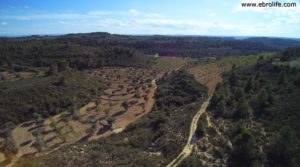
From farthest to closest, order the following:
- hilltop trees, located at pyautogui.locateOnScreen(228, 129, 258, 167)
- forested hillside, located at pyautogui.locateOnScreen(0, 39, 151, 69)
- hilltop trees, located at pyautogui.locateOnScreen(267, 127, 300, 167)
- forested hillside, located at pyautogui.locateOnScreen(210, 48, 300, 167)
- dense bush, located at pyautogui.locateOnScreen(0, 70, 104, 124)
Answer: forested hillside, located at pyautogui.locateOnScreen(0, 39, 151, 69) → dense bush, located at pyautogui.locateOnScreen(0, 70, 104, 124) → forested hillside, located at pyautogui.locateOnScreen(210, 48, 300, 167) → hilltop trees, located at pyautogui.locateOnScreen(228, 129, 258, 167) → hilltop trees, located at pyautogui.locateOnScreen(267, 127, 300, 167)

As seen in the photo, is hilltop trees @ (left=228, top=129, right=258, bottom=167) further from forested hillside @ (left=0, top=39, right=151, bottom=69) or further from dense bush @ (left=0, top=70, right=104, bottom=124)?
forested hillside @ (left=0, top=39, right=151, bottom=69)

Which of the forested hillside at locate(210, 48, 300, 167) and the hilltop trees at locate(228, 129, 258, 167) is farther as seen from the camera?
the forested hillside at locate(210, 48, 300, 167)

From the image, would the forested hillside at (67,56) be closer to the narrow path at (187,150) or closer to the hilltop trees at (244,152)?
the narrow path at (187,150)

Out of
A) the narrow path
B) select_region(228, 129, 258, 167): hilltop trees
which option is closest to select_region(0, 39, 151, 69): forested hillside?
the narrow path

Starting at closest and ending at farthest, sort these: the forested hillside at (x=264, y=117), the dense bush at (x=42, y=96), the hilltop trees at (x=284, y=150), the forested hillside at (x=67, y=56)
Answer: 1. the hilltop trees at (x=284, y=150)
2. the forested hillside at (x=264, y=117)
3. the dense bush at (x=42, y=96)
4. the forested hillside at (x=67, y=56)

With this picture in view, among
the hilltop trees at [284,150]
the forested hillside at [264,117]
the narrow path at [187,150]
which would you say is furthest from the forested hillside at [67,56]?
the hilltop trees at [284,150]

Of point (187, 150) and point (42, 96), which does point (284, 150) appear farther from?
point (42, 96)

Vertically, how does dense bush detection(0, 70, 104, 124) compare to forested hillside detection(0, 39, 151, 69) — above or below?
below

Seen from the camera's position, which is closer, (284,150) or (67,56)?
(284,150)

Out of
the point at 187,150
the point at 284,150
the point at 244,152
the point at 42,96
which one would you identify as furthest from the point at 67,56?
the point at 284,150

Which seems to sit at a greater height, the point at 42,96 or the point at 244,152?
the point at 244,152

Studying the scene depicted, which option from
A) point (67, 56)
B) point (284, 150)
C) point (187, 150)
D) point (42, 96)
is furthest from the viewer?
point (67, 56)
